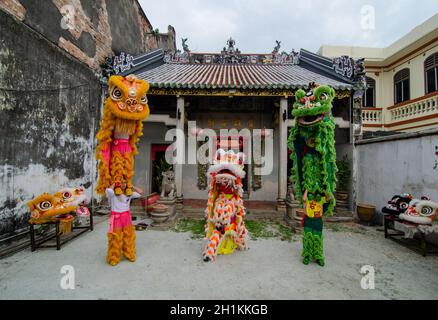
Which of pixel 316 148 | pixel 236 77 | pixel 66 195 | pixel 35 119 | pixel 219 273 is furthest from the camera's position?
pixel 236 77

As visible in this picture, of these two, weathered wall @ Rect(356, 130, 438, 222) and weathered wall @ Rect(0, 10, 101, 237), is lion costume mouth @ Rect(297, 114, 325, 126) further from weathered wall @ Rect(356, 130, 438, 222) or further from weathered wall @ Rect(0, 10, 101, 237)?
weathered wall @ Rect(0, 10, 101, 237)

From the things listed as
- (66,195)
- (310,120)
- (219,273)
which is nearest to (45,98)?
(66,195)

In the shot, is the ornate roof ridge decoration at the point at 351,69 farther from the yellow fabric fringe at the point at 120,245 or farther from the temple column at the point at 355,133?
the yellow fabric fringe at the point at 120,245

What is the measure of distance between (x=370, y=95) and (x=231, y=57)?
7303mm

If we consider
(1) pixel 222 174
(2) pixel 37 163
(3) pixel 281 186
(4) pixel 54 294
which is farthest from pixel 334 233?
(2) pixel 37 163

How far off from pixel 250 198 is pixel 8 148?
6823 mm

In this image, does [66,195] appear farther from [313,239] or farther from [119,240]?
[313,239]

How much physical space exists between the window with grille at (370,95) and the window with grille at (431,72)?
6.47 ft

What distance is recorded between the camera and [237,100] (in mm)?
8062

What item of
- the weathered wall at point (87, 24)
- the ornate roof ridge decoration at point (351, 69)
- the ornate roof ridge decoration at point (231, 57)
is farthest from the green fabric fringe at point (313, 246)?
the ornate roof ridge decoration at point (231, 57)

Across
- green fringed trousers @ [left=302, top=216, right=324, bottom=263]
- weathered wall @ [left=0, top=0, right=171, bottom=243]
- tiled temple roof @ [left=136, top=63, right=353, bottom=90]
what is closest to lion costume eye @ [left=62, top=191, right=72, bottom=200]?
weathered wall @ [left=0, top=0, right=171, bottom=243]

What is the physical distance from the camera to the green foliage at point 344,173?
6728mm

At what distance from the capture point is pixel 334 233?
5.10 meters

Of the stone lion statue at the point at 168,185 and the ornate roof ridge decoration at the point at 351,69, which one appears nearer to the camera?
the stone lion statue at the point at 168,185
